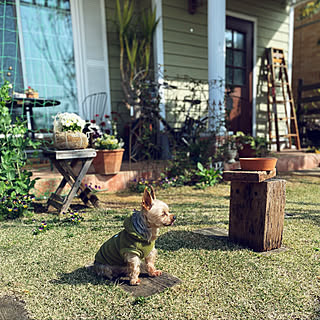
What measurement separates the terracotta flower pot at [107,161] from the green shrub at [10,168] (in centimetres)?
120

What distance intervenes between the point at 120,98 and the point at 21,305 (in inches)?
183

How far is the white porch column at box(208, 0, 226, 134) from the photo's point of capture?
186 inches

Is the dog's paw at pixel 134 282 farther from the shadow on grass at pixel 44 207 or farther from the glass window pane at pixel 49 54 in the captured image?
the glass window pane at pixel 49 54

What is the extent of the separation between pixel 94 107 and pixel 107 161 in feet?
5.90

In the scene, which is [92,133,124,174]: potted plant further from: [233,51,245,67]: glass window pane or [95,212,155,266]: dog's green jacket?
[233,51,245,67]: glass window pane

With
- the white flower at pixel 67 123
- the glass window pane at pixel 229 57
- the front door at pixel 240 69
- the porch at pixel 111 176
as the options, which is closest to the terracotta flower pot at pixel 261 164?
the white flower at pixel 67 123

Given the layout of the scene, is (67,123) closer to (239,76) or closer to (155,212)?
(155,212)

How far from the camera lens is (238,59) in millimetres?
7012

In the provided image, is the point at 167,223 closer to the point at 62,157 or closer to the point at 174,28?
the point at 62,157

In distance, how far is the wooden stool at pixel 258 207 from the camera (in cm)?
213

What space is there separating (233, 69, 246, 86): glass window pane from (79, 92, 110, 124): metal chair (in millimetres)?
3401

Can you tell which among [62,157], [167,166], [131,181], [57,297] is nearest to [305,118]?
[167,166]

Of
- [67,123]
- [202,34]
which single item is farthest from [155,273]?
[202,34]

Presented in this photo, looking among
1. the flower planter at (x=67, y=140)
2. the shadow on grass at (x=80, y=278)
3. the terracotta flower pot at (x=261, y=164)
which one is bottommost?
the shadow on grass at (x=80, y=278)
